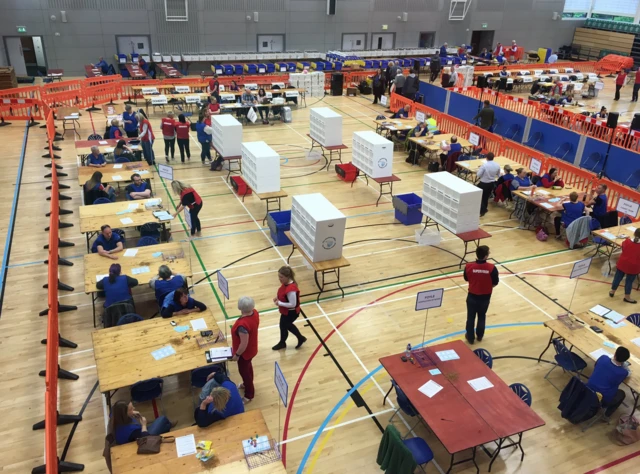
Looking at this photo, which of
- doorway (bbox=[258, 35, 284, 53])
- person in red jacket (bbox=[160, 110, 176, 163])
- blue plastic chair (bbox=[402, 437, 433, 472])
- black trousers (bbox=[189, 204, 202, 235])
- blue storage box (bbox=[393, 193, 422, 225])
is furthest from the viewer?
doorway (bbox=[258, 35, 284, 53])

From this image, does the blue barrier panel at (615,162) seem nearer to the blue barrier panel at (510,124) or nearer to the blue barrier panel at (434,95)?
the blue barrier panel at (510,124)

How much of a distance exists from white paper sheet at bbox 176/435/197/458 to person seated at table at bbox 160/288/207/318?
2.63m

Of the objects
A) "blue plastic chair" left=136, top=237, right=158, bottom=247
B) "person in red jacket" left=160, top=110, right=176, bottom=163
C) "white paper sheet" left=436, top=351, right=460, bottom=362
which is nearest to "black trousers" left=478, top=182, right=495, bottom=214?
"white paper sheet" left=436, top=351, right=460, bottom=362

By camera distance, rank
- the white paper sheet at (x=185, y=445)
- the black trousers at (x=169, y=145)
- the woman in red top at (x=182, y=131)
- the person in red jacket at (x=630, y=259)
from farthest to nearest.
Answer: the black trousers at (x=169, y=145) < the woman in red top at (x=182, y=131) < the person in red jacket at (x=630, y=259) < the white paper sheet at (x=185, y=445)

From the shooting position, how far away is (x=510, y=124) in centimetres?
2122

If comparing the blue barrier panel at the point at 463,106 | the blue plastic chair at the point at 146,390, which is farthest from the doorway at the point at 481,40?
the blue plastic chair at the point at 146,390

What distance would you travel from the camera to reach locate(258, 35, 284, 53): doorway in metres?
34.6

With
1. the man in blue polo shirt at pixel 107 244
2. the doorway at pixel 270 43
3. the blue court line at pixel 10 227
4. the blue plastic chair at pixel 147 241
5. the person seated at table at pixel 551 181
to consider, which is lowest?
the blue court line at pixel 10 227

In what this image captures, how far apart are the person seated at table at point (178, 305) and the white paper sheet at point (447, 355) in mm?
3795

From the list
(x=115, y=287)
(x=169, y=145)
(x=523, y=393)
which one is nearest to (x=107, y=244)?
(x=115, y=287)

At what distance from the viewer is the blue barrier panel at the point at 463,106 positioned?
74.4ft

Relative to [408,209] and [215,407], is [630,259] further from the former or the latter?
[215,407]

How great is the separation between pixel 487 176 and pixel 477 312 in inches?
242

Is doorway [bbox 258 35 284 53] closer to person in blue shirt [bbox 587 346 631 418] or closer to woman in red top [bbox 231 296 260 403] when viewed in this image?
woman in red top [bbox 231 296 260 403]
